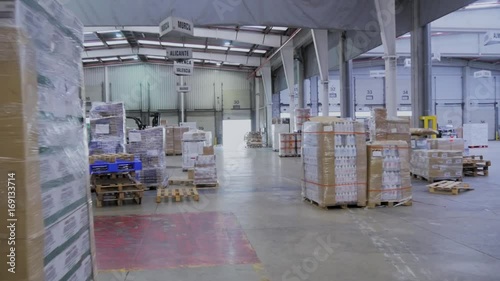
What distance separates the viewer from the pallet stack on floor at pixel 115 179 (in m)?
7.98

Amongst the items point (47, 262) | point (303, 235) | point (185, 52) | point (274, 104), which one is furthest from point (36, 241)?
point (274, 104)

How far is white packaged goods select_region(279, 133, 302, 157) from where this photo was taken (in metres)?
20.7

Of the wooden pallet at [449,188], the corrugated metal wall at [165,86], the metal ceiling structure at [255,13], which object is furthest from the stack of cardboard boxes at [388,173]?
the corrugated metal wall at [165,86]

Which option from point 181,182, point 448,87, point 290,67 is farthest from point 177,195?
point 448,87

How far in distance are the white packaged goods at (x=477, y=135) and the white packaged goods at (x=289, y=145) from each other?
12.9 meters

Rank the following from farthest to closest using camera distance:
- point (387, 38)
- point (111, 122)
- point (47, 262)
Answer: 1. point (387, 38)
2. point (111, 122)
3. point (47, 262)

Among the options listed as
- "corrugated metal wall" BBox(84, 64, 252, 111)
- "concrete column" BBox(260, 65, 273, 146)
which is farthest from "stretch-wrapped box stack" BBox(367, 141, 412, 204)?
"corrugated metal wall" BBox(84, 64, 252, 111)

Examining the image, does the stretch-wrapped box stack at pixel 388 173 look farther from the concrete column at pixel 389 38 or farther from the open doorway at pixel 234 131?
the open doorway at pixel 234 131

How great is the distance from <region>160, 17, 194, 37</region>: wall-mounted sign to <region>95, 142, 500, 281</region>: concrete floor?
404 cm

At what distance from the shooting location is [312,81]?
1257 inches

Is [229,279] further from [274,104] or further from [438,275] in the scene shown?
[274,104]

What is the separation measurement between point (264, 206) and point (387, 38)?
6.87m

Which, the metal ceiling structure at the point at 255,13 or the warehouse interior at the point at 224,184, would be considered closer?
the warehouse interior at the point at 224,184

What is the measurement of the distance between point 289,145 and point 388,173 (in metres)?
13.4
